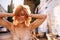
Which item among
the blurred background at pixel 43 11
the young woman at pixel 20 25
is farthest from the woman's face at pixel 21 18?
the blurred background at pixel 43 11

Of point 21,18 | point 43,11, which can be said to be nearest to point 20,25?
point 21,18

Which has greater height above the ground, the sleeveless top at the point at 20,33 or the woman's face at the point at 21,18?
the woman's face at the point at 21,18

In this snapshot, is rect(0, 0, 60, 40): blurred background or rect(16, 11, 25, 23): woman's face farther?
rect(0, 0, 60, 40): blurred background

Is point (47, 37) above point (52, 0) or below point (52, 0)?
below

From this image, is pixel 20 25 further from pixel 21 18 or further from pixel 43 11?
pixel 43 11

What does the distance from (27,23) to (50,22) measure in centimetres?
108

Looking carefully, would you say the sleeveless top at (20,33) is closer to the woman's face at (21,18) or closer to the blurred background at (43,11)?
the woman's face at (21,18)

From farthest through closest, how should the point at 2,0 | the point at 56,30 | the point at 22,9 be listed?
1. the point at 2,0
2. the point at 56,30
3. the point at 22,9

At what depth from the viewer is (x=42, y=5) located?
1.76 metres

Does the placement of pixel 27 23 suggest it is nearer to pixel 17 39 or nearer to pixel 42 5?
pixel 17 39

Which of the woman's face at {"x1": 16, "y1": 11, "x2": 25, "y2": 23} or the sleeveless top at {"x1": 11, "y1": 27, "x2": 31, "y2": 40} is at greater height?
the woman's face at {"x1": 16, "y1": 11, "x2": 25, "y2": 23}

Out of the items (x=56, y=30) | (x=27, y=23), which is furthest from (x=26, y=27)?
(x=56, y=30)

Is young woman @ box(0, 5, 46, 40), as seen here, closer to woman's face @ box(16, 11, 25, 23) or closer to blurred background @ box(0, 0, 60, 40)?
woman's face @ box(16, 11, 25, 23)

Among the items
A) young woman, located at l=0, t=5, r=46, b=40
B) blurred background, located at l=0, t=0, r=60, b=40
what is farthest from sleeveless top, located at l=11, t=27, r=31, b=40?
blurred background, located at l=0, t=0, r=60, b=40
